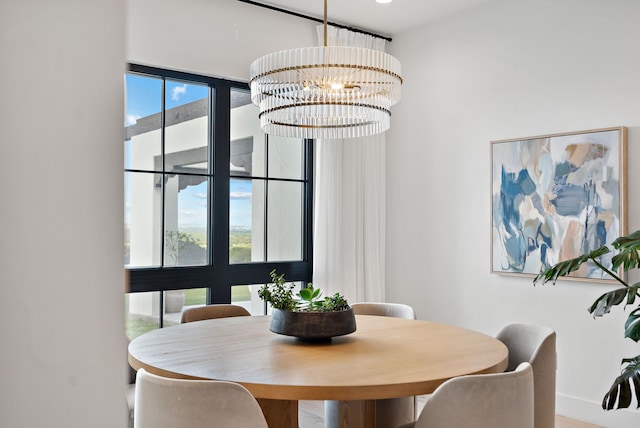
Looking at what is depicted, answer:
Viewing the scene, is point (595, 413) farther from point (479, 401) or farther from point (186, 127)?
point (186, 127)

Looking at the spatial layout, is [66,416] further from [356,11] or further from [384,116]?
[356,11]

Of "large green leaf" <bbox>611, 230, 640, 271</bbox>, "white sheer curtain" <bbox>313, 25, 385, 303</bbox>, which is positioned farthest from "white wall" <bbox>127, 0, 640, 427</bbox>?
"large green leaf" <bbox>611, 230, 640, 271</bbox>

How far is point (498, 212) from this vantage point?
3.95m

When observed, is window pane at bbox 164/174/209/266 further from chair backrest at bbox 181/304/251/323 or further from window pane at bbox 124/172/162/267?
chair backrest at bbox 181/304/251/323

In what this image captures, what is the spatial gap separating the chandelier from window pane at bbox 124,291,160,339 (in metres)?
1.62

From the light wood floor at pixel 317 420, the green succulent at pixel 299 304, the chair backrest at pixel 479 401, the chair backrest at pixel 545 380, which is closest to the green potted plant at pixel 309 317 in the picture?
the green succulent at pixel 299 304

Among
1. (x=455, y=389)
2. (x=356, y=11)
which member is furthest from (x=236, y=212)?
(x=455, y=389)

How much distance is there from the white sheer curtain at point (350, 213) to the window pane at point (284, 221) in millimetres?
177

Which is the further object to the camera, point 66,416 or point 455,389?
point 455,389

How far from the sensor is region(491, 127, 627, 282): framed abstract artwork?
11.0ft

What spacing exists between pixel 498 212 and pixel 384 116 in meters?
1.70

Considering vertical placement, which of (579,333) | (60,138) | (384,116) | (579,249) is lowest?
(579,333)

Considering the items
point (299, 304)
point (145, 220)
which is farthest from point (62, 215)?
point (145, 220)

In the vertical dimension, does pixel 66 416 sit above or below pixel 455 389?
above
